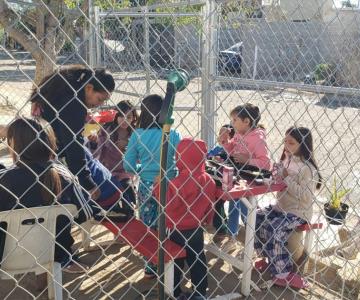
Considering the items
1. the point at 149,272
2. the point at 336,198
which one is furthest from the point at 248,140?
the point at 149,272

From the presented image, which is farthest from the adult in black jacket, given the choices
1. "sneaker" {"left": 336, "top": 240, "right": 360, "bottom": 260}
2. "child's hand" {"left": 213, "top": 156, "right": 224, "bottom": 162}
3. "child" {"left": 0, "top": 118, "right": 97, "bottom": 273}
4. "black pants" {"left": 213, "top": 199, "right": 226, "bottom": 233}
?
"sneaker" {"left": 336, "top": 240, "right": 360, "bottom": 260}

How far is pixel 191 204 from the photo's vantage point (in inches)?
104

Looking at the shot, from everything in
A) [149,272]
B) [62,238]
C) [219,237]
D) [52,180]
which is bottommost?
[219,237]

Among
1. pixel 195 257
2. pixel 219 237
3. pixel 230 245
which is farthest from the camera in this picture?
pixel 219 237

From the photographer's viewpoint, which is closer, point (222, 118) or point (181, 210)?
Answer: point (181, 210)

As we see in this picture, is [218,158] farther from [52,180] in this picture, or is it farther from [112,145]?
[52,180]

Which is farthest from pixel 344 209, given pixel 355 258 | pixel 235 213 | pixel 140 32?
pixel 140 32

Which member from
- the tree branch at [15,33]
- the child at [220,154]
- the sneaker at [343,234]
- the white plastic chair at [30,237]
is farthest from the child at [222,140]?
the tree branch at [15,33]

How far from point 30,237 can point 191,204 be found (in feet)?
2.98

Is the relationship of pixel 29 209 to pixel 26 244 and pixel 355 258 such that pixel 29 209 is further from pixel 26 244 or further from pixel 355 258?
pixel 355 258

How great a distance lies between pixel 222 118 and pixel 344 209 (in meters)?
5.89

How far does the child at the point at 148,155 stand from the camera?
2.84 m

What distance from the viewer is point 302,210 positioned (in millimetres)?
3182

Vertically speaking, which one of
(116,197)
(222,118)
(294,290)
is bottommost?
(222,118)
